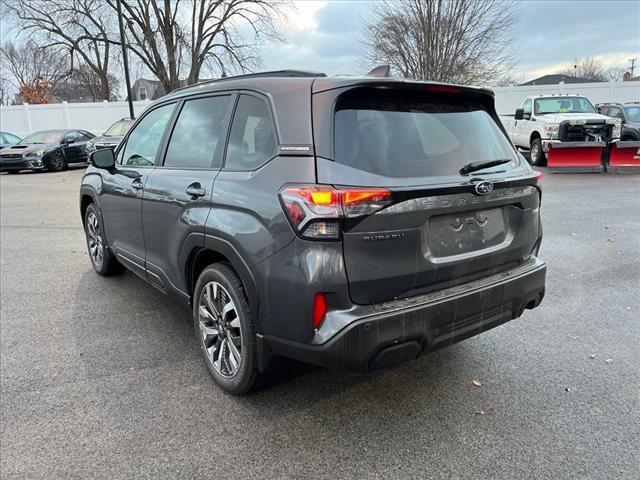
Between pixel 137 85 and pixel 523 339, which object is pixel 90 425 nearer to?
pixel 523 339

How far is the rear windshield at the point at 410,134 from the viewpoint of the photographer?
2375 mm

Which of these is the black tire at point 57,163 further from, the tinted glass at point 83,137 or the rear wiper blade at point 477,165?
the rear wiper blade at point 477,165

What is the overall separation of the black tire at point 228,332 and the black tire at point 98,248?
222 centimetres

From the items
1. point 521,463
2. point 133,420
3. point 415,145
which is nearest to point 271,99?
point 415,145

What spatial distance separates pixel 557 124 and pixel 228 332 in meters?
13.4

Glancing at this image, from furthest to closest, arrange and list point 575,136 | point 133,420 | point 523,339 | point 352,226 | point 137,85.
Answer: point 137,85 → point 575,136 → point 523,339 → point 133,420 → point 352,226

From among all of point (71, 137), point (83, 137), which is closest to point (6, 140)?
point (83, 137)

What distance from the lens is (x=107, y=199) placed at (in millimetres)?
4484

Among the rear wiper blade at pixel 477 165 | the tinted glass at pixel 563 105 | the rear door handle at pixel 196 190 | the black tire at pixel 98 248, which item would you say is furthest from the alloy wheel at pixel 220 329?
the tinted glass at pixel 563 105

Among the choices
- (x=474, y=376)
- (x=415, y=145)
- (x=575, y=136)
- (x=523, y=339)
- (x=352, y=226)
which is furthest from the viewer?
(x=575, y=136)

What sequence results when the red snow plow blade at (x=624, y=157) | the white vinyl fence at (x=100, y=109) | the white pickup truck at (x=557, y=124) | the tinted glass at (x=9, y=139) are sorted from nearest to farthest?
the red snow plow blade at (x=624, y=157), the white pickup truck at (x=557, y=124), the tinted glass at (x=9, y=139), the white vinyl fence at (x=100, y=109)

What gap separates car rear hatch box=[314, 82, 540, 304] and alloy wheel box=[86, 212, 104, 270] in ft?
11.7

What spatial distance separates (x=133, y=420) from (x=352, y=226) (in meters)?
1.71

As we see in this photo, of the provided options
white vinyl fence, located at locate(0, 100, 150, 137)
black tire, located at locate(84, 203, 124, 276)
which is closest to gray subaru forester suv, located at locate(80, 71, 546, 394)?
black tire, located at locate(84, 203, 124, 276)
